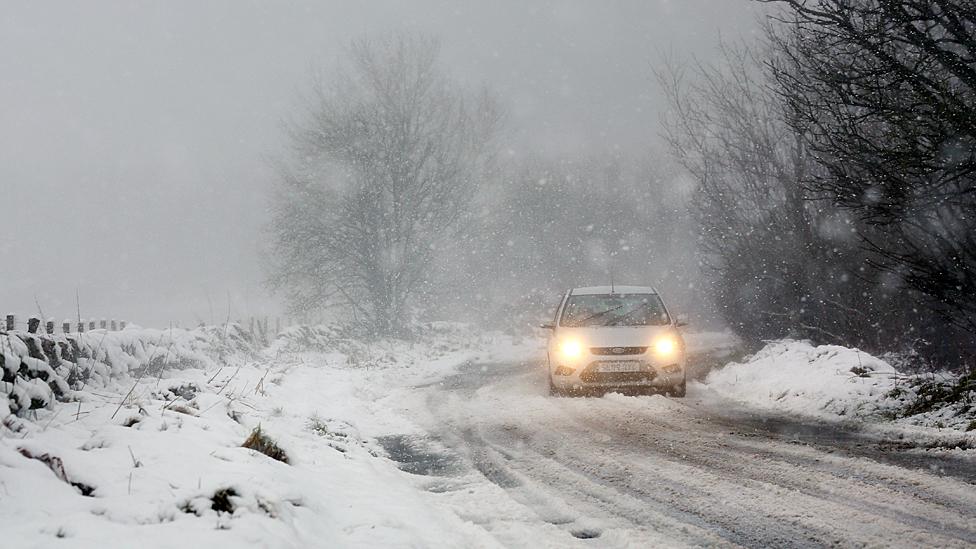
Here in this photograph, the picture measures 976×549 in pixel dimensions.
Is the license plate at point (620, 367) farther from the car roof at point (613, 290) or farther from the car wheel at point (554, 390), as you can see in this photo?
the car roof at point (613, 290)

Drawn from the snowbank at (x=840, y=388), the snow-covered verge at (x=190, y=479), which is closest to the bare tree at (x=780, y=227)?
the snowbank at (x=840, y=388)

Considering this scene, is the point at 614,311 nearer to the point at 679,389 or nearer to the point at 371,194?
the point at 679,389

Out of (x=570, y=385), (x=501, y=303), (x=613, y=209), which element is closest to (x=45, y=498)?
(x=570, y=385)

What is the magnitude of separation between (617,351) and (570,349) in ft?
2.46

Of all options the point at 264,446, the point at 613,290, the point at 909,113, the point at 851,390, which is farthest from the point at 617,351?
the point at 264,446

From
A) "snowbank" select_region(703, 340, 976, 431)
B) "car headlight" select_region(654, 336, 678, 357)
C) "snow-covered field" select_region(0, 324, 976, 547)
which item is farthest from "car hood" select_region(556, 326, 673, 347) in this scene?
"snowbank" select_region(703, 340, 976, 431)

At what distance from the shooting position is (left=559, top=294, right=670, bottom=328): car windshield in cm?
1195

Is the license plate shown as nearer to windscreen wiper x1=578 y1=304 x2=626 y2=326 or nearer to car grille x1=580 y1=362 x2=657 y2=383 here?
car grille x1=580 y1=362 x2=657 y2=383

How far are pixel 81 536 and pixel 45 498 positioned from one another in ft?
1.81

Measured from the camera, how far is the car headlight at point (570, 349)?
11.1 m

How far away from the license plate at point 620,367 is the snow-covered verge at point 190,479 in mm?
4214

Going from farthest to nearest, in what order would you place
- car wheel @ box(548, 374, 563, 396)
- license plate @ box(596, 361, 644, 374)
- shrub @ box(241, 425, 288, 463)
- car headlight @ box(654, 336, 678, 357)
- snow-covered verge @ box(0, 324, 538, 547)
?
car wheel @ box(548, 374, 563, 396)
car headlight @ box(654, 336, 678, 357)
license plate @ box(596, 361, 644, 374)
shrub @ box(241, 425, 288, 463)
snow-covered verge @ box(0, 324, 538, 547)

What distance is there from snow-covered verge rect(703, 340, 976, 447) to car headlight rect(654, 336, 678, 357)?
128 centimetres

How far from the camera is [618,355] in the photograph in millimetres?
10961
